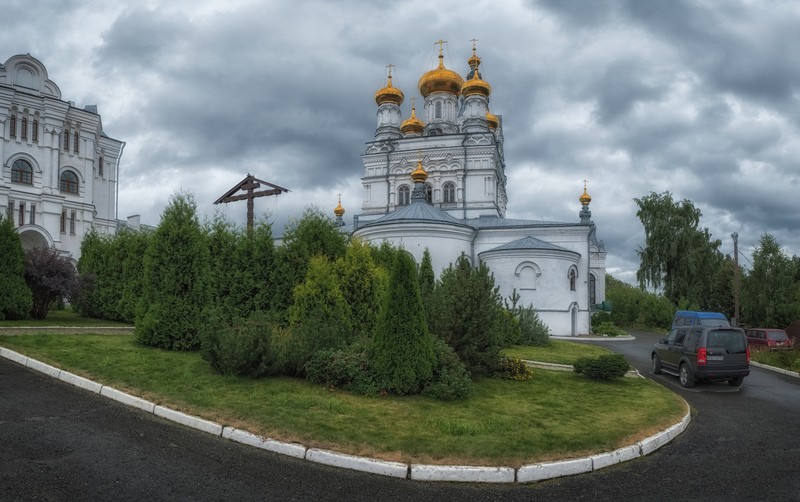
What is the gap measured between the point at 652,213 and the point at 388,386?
4321cm

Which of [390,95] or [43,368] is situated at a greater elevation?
[390,95]

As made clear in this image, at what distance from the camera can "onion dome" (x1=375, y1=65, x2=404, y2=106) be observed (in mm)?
43844

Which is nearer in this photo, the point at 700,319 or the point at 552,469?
the point at 552,469

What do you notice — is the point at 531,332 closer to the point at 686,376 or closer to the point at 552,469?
the point at 686,376

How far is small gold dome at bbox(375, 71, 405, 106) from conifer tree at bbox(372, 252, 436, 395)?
36.5m

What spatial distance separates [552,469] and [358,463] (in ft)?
7.26

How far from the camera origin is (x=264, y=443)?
6734 millimetres

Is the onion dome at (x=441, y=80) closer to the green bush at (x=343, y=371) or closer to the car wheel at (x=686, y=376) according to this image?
the car wheel at (x=686, y=376)

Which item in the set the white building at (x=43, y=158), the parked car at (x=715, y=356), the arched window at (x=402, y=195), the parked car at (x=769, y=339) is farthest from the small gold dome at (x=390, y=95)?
the parked car at (x=715, y=356)

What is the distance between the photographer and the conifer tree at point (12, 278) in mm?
14672

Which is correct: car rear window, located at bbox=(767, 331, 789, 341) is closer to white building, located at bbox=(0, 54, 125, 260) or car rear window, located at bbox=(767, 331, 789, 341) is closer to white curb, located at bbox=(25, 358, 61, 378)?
white curb, located at bbox=(25, 358, 61, 378)

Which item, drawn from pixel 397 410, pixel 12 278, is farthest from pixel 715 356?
pixel 12 278

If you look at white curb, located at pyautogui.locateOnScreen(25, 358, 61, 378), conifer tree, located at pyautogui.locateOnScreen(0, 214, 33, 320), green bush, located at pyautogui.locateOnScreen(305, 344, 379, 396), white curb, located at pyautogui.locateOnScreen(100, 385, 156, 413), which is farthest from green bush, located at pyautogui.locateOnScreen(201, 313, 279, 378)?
conifer tree, located at pyautogui.locateOnScreen(0, 214, 33, 320)

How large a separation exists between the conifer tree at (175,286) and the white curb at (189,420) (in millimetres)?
3823
